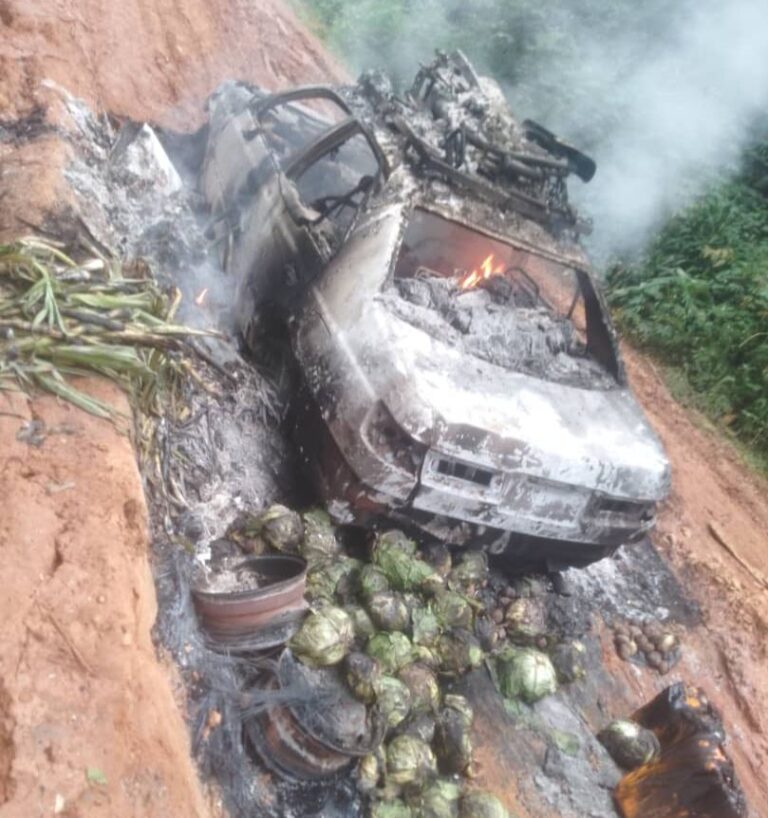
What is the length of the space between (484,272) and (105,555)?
11.4ft

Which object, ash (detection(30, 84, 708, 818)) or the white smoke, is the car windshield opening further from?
the white smoke

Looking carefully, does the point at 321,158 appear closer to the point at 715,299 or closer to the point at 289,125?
the point at 289,125

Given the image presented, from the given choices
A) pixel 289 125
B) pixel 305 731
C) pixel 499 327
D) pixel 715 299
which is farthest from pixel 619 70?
pixel 305 731

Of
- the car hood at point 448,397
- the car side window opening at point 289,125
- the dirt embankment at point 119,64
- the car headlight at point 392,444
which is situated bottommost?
the dirt embankment at point 119,64

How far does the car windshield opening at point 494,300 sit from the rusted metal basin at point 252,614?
66.4 inches

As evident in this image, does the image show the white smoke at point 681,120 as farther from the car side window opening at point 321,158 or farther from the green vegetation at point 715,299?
the car side window opening at point 321,158

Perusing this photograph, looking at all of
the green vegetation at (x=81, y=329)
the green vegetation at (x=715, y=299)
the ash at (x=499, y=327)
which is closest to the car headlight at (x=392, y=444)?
the ash at (x=499, y=327)

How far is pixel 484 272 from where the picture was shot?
543 cm

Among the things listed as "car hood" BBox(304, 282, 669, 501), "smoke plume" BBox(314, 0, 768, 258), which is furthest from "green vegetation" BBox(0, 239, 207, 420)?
"smoke plume" BBox(314, 0, 768, 258)

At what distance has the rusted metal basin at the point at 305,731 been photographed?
3.03 meters

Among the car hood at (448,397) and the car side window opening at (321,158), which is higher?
the car hood at (448,397)

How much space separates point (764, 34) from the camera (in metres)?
11.8

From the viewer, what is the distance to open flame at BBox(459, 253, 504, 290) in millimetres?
5328

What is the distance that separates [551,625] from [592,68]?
10.8 metres
